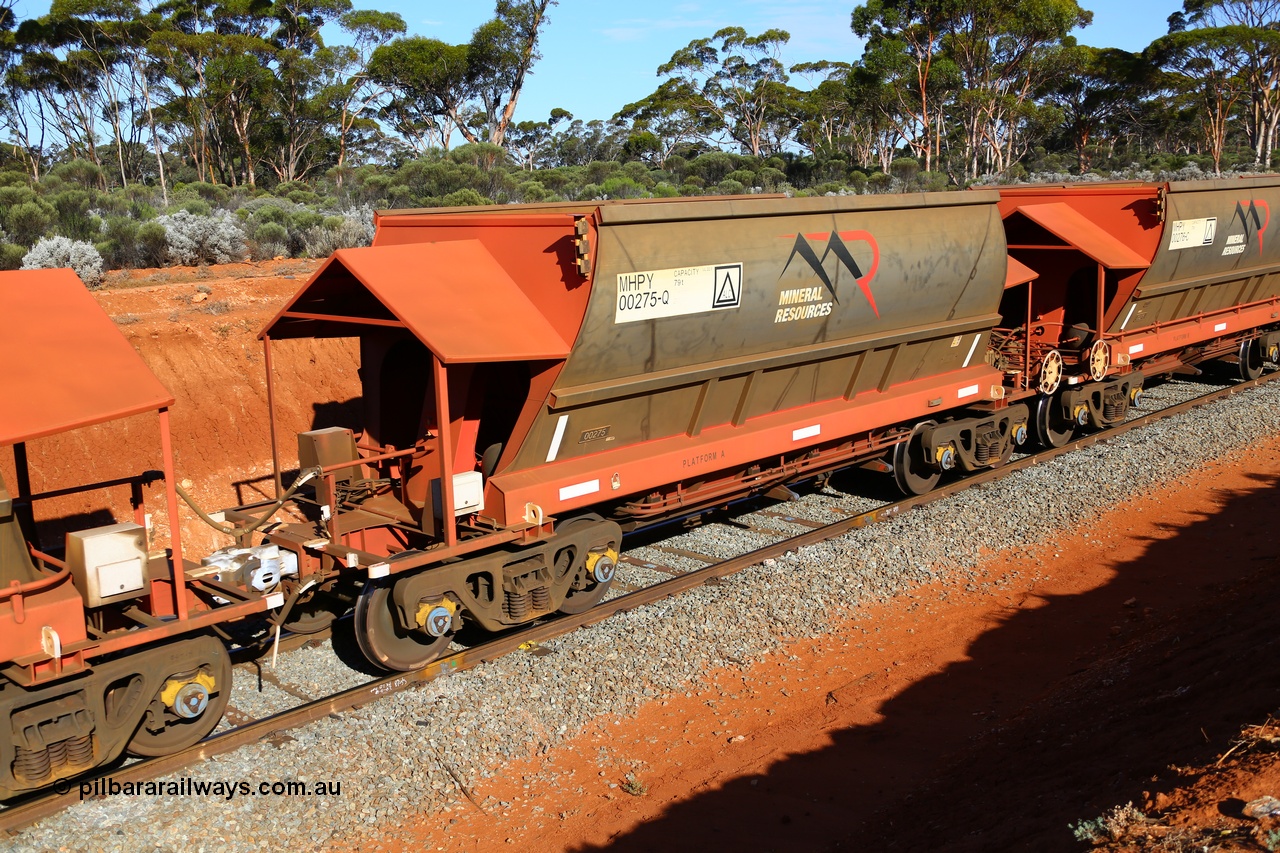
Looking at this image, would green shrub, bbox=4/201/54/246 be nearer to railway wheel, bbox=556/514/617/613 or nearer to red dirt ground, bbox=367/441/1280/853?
railway wheel, bbox=556/514/617/613

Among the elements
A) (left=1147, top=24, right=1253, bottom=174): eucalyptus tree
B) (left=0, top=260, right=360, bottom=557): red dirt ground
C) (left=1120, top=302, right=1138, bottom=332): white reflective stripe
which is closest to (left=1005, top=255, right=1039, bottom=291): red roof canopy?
(left=1120, top=302, right=1138, bottom=332): white reflective stripe

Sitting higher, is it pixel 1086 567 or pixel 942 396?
pixel 942 396

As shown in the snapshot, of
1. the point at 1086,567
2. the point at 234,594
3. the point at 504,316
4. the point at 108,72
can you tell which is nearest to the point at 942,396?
the point at 1086,567

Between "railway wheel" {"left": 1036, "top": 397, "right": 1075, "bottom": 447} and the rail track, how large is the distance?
51 cm

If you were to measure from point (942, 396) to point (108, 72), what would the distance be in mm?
43545

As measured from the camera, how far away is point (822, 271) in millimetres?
9891

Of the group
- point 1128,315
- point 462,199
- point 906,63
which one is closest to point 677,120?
point 906,63

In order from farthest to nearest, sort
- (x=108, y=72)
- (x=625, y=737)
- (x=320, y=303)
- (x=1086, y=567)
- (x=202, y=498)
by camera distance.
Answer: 1. (x=108, y=72)
2. (x=202, y=498)
3. (x=1086, y=567)
4. (x=320, y=303)
5. (x=625, y=737)

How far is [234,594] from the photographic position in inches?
284

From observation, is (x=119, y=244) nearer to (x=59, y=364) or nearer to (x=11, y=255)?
(x=11, y=255)

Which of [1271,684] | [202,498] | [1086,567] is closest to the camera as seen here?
[1271,684]

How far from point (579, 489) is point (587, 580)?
867 millimetres

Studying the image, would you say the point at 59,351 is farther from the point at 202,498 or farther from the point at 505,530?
the point at 202,498

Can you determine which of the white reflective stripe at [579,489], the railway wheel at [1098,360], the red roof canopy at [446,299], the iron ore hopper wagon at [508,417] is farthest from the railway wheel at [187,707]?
the railway wheel at [1098,360]
